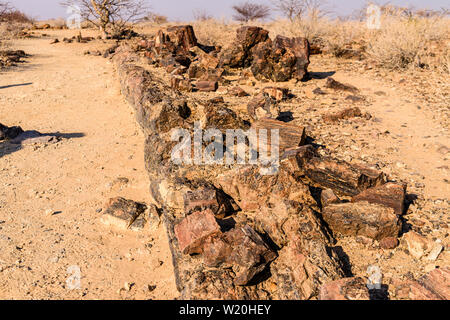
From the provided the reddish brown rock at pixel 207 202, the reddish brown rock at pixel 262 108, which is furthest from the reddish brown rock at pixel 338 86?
the reddish brown rock at pixel 207 202

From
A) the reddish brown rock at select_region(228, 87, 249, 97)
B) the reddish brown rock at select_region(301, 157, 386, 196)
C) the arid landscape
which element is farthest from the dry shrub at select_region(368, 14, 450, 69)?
the reddish brown rock at select_region(301, 157, 386, 196)

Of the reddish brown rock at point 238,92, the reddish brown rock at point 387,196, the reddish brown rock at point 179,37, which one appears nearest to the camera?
the reddish brown rock at point 387,196

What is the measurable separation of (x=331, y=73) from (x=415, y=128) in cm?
341

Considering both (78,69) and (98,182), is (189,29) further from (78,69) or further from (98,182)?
(98,182)

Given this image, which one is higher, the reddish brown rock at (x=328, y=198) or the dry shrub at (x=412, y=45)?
the dry shrub at (x=412, y=45)

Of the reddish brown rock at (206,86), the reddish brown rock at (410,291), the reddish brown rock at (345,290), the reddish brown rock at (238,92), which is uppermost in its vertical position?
the reddish brown rock at (206,86)

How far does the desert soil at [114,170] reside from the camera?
250cm

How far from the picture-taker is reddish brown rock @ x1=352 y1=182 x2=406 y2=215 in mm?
2834

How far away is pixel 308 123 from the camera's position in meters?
5.05

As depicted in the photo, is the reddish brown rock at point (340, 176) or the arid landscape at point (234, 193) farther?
→ the reddish brown rock at point (340, 176)

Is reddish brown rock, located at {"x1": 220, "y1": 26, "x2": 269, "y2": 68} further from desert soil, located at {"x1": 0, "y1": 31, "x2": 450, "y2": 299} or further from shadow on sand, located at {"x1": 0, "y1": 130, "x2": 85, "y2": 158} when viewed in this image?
shadow on sand, located at {"x1": 0, "y1": 130, "x2": 85, "y2": 158}

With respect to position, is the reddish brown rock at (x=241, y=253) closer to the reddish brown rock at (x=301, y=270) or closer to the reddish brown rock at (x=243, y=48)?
the reddish brown rock at (x=301, y=270)

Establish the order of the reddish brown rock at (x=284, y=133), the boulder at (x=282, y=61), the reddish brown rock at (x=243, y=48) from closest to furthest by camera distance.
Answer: the reddish brown rock at (x=284, y=133), the boulder at (x=282, y=61), the reddish brown rock at (x=243, y=48)
